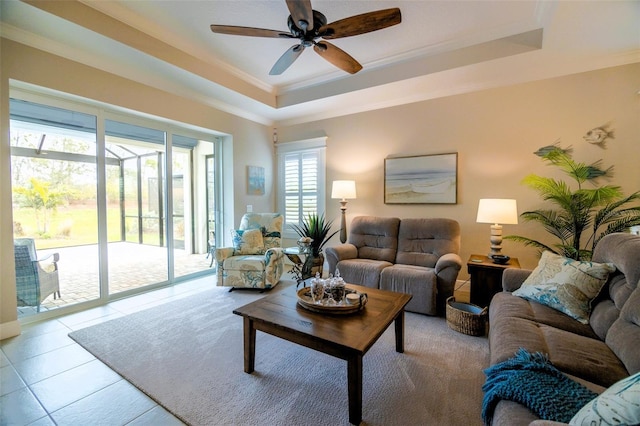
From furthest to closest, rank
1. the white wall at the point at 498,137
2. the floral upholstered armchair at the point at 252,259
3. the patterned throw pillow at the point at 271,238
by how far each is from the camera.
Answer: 1. the patterned throw pillow at the point at 271,238
2. the floral upholstered armchair at the point at 252,259
3. the white wall at the point at 498,137


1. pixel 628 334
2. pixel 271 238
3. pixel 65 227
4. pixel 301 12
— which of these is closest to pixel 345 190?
pixel 271 238

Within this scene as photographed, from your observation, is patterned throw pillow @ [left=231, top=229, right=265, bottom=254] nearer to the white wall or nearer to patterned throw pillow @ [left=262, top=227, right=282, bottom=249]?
patterned throw pillow @ [left=262, top=227, right=282, bottom=249]

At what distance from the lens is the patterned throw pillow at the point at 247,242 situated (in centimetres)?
395

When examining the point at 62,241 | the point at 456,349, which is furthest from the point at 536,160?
the point at 62,241

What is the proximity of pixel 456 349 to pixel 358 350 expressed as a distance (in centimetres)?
131

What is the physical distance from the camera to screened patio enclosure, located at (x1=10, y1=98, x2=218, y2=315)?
285 cm

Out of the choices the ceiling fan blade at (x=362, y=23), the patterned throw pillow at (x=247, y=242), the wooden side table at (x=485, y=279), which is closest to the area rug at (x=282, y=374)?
the wooden side table at (x=485, y=279)

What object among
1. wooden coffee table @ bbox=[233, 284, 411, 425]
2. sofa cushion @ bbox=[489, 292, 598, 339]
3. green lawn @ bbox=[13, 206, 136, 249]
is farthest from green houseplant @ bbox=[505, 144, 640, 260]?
green lawn @ bbox=[13, 206, 136, 249]

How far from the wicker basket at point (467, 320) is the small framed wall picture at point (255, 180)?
3.65m

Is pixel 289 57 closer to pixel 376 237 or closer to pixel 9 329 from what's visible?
pixel 376 237

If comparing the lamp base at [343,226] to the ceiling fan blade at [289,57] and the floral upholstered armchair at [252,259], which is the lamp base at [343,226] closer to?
the floral upholstered armchair at [252,259]

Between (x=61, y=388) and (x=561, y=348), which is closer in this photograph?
(x=561, y=348)

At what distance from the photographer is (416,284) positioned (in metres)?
2.93

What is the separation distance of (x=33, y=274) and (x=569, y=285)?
481 centimetres
